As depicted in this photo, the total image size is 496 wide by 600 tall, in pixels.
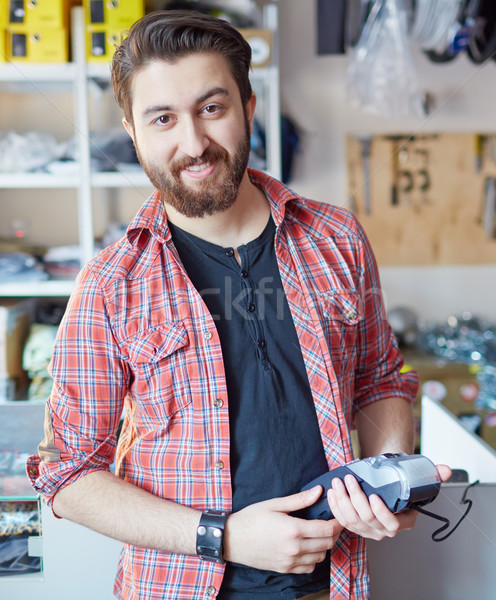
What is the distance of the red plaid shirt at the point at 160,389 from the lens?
836mm

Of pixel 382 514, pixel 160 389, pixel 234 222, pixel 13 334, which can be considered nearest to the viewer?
pixel 382 514

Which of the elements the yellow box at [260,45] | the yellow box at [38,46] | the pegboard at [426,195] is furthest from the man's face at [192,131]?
the pegboard at [426,195]

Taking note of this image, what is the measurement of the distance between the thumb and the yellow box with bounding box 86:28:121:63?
203 centimetres

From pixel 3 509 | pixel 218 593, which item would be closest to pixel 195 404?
pixel 218 593

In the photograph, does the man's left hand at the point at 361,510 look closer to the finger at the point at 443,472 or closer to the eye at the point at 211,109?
the finger at the point at 443,472

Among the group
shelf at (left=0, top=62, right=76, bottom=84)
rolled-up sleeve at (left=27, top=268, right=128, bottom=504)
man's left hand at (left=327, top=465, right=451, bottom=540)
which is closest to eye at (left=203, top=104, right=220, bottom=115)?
rolled-up sleeve at (left=27, top=268, right=128, bottom=504)

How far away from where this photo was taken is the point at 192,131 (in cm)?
86

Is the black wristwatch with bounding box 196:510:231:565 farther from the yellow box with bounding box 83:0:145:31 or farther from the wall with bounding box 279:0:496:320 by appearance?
the wall with bounding box 279:0:496:320

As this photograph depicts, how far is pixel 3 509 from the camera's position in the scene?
1.08 metres

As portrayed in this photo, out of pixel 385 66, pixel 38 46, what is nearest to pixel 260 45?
pixel 385 66

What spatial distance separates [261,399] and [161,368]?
144 millimetres

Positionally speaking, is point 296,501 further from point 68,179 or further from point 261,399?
point 68,179

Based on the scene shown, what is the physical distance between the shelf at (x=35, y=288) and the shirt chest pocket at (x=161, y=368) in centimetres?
176

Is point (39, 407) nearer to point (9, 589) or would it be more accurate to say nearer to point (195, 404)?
point (9, 589)
